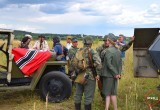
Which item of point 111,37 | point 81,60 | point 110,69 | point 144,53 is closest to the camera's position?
point 81,60

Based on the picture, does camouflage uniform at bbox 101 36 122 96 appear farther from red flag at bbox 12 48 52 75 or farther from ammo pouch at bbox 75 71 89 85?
red flag at bbox 12 48 52 75

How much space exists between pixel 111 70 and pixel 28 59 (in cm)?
219

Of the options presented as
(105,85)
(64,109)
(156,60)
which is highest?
(156,60)

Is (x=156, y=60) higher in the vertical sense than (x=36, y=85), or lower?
higher

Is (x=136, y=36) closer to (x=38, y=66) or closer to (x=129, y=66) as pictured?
(x=38, y=66)

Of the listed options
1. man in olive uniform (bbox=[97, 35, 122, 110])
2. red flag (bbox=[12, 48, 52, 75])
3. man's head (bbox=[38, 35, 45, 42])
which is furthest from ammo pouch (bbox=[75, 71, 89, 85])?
man's head (bbox=[38, 35, 45, 42])

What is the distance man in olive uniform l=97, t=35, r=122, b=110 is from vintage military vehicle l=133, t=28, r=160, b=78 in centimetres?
104

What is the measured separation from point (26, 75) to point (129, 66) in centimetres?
699

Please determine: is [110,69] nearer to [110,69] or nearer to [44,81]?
[110,69]

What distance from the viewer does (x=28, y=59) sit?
9.10m

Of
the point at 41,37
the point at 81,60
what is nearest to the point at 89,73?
the point at 81,60

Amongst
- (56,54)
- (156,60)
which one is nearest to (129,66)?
(56,54)

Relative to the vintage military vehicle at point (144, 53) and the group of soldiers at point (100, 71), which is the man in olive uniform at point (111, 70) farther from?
the vintage military vehicle at point (144, 53)

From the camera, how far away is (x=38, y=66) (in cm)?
915
